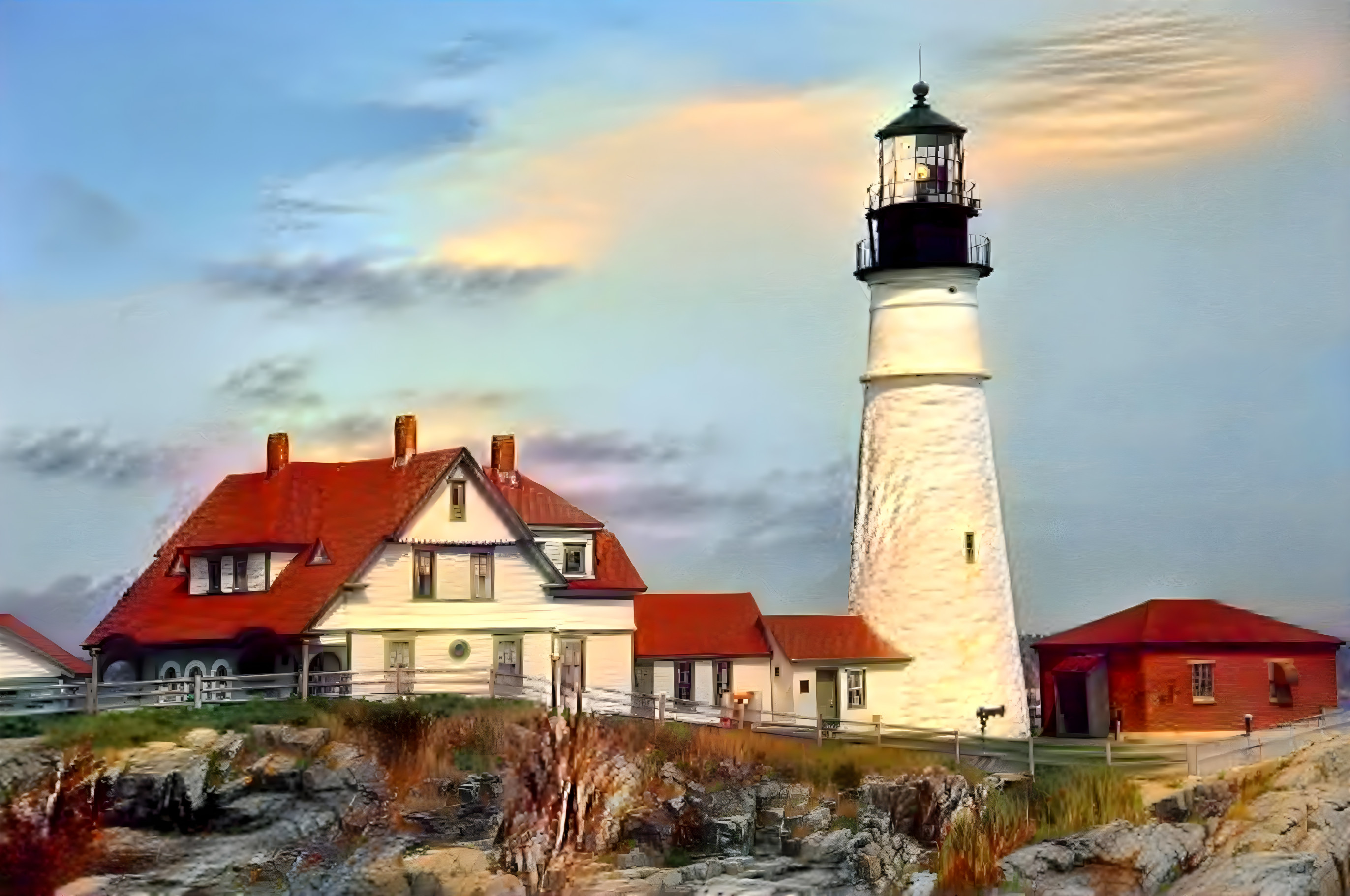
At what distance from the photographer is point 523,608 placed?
85.3 feet

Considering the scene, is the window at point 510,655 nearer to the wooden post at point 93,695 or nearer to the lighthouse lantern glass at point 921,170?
the wooden post at point 93,695

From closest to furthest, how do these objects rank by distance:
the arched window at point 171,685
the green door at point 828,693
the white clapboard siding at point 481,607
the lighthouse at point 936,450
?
1. the arched window at point 171,685
2. the white clapboard siding at point 481,607
3. the lighthouse at point 936,450
4. the green door at point 828,693

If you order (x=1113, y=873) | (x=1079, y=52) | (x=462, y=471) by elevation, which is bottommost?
(x=1113, y=873)

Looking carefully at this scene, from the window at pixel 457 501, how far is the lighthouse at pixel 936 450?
447cm

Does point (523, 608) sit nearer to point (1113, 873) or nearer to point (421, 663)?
point (421, 663)

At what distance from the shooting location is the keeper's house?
25.1 metres

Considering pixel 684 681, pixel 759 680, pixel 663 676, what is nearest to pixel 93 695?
pixel 663 676

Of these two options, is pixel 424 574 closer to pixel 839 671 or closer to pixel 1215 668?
pixel 839 671

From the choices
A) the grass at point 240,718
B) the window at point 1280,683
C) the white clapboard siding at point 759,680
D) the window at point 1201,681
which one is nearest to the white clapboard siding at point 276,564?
the grass at point 240,718

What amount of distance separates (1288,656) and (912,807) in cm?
470

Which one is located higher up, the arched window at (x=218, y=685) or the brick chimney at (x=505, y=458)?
the brick chimney at (x=505, y=458)

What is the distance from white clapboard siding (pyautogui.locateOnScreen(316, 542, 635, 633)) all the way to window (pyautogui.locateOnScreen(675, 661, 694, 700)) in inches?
→ 28.1

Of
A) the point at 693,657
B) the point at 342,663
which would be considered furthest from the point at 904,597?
the point at 342,663

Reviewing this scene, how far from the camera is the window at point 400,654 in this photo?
83.3 ft
